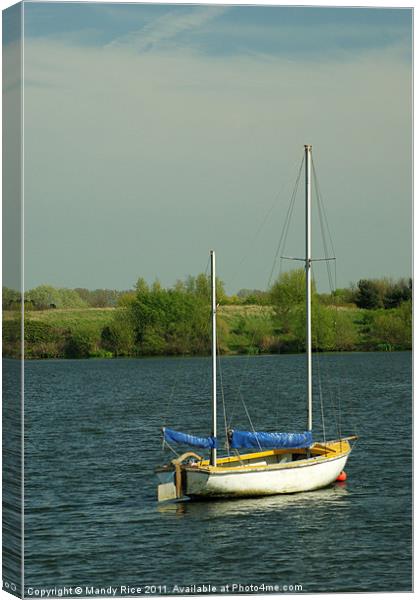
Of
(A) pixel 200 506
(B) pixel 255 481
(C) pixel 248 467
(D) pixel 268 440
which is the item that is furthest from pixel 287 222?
(A) pixel 200 506

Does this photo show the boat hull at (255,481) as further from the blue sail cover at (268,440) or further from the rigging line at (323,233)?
the rigging line at (323,233)

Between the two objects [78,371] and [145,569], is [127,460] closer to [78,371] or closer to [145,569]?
[145,569]

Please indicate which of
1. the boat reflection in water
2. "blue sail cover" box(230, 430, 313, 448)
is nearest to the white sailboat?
"blue sail cover" box(230, 430, 313, 448)

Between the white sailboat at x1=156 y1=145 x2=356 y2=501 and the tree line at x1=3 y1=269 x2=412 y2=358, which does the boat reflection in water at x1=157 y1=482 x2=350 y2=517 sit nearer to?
the white sailboat at x1=156 y1=145 x2=356 y2=501

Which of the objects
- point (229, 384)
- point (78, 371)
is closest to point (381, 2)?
point (229, 384)

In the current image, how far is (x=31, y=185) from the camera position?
2448 cm

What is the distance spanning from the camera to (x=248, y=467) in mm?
28953

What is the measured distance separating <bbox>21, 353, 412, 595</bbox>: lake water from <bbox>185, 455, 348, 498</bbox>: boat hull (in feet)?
0.73

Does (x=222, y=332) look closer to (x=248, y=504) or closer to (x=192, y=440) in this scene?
(x=192, y=440)

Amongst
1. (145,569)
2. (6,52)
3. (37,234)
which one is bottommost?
(145,569)

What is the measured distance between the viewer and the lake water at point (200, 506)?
2303cm

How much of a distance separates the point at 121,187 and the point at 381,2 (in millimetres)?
7190

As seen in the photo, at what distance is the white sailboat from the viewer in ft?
93.9

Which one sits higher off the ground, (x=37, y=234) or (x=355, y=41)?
(x=355, y=41)
